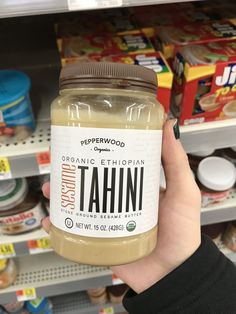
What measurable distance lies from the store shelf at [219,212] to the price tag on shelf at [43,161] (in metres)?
0.53

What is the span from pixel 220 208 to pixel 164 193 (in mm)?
366

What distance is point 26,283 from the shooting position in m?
1.25

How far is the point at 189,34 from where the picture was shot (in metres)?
0.89

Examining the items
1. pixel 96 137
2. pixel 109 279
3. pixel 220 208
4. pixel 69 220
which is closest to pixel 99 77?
pixel 96 137

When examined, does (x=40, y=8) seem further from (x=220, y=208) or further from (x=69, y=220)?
(x=220, y=208)

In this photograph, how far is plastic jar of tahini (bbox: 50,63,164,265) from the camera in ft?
1.73

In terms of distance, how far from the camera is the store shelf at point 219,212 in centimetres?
108

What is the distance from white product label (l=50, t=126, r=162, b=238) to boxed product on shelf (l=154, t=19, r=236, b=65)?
0.37 m

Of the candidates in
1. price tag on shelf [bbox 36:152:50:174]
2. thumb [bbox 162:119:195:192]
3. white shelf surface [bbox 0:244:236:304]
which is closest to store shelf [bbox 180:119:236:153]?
thumb [bbox 162:119:195:192]

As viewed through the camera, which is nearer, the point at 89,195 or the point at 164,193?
the point at 89,195

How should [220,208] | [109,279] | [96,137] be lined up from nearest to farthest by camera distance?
[96,137] → [220,208] → [109,279]

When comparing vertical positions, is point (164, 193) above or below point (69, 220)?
below

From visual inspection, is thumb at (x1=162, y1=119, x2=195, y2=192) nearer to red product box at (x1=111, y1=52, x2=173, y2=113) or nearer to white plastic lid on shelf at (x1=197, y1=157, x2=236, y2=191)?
red product box at (x1=111, y1=52, x2=173, y2=113)

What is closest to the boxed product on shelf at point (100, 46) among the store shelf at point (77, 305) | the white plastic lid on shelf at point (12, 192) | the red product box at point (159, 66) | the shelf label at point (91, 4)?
the red product box at point (159, 66)
